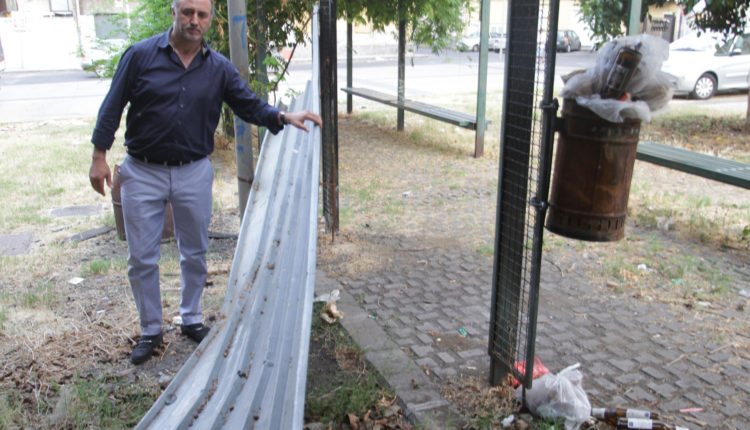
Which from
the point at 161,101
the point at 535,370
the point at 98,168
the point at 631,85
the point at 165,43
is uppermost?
the point at 165,43

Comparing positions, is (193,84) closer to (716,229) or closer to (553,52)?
(553,52)

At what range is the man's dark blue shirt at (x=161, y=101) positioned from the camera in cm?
338

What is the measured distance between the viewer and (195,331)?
12.7 ft

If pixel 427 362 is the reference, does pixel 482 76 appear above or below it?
above

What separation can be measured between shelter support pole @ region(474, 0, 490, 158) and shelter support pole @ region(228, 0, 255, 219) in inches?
195

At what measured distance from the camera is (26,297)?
445 cm

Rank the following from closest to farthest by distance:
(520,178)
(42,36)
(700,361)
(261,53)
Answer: (520,178), (700,361), (261,53), (42,36)

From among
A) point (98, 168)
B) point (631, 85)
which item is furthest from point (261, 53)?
point (631, 85)

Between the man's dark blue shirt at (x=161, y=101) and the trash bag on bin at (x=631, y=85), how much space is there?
1.90 m

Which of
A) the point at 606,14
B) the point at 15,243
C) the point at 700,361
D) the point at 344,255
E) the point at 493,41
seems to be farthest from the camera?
the point at 493,41

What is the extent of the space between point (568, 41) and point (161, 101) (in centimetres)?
3213

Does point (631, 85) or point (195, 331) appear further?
point (195, 331)

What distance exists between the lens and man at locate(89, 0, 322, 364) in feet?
11.1

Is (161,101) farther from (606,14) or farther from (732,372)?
(606,14)
